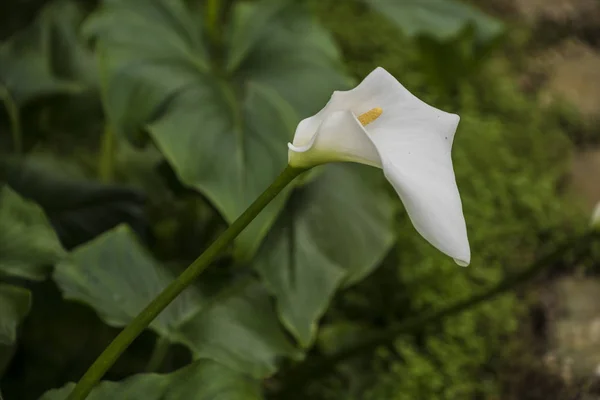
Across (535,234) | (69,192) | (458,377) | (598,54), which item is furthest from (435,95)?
(69,192)

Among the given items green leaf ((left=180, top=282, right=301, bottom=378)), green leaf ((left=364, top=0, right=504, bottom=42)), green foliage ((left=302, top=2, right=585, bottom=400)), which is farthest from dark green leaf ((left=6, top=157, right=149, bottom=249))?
green leaf ((left=364, top=0, right=504, bottom=42))

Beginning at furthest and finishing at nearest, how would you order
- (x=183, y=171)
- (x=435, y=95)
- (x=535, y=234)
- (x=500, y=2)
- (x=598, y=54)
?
(x=500, y=2) → (x=598, y=54) → (x=435, y=95) → (x=535, y=234) → (x=183, y=171)

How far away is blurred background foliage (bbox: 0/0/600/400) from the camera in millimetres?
826

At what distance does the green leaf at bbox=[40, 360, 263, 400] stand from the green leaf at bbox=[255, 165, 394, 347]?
26cm

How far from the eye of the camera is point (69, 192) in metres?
1.06

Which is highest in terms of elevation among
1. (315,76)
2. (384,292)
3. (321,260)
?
(315,76)

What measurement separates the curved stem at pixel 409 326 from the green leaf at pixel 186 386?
1.37 feet

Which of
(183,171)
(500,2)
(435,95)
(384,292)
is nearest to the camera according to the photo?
(183,171)

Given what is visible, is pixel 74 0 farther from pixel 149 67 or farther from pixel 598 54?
pixel 598 54

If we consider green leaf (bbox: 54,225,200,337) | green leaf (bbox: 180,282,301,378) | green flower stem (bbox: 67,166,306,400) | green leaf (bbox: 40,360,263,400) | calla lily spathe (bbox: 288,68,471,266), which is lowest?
green leaf (bbox: 180,282,301,378)

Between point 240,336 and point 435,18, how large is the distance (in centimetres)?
70

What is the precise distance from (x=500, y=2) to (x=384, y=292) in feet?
4.29

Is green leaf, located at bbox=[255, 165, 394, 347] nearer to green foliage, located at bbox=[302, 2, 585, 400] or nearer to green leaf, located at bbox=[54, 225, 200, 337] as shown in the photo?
green leaf, located at bbox=[54, 225, 200, 337]

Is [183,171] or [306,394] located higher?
[183,171]
